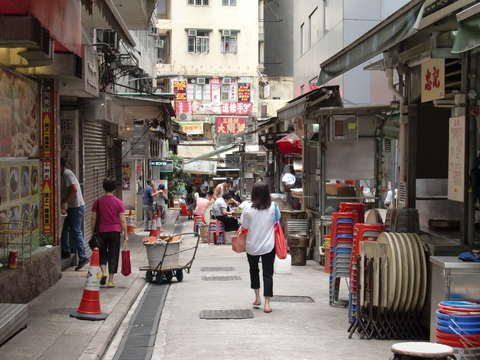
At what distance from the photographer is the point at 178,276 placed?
11.8 metres

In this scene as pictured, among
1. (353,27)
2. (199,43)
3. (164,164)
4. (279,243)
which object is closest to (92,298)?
(279,243)

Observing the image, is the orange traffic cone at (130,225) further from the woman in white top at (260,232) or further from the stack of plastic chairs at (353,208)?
the woman in white top at (260,232)

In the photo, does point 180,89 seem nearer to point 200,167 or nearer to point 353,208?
point 200,167

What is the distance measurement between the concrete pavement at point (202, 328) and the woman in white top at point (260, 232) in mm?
547

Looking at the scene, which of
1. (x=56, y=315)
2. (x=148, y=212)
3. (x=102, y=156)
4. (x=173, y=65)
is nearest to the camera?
(x=56, y=315)

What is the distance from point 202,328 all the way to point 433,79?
160 inches

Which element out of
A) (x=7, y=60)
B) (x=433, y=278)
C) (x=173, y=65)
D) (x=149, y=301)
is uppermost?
(x=173, y=65)

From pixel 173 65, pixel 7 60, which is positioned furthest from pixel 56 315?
pixel 173 65

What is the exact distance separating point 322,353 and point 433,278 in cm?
139

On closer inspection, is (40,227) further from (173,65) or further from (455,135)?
(173,65)

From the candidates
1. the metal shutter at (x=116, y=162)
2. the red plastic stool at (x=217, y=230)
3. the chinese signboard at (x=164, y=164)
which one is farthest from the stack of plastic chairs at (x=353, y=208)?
the chinese signboard at (x=164, y=164)

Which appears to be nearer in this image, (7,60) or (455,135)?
(455,135)

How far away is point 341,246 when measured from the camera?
8.80 meters

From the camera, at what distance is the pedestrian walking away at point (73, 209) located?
1208cm
